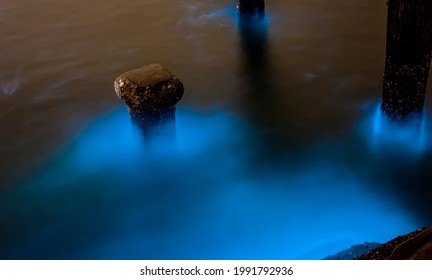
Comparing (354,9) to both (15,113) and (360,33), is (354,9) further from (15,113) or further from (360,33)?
(15,113)

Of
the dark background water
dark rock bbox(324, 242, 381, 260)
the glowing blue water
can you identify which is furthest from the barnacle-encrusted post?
the glowing blue water

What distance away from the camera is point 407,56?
5.66 metres

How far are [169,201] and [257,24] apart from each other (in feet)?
18.0

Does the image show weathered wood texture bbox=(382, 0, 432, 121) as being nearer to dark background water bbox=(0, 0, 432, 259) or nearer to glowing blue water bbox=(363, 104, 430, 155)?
glowing blue water bbox=(363, 104, 430, 155)

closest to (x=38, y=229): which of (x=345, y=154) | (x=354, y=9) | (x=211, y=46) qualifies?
(x=345, y=154)

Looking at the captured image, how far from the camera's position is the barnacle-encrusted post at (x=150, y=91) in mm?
5770

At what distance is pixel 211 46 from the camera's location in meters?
9.84

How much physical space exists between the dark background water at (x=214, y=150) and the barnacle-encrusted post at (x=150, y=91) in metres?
0.55

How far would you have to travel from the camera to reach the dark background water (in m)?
5.59

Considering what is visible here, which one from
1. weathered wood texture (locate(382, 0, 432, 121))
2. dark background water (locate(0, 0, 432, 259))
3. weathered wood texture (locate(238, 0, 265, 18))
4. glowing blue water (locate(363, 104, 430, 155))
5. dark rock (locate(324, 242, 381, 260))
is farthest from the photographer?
weathered wood texture (locate(238, 0, 265, 18))

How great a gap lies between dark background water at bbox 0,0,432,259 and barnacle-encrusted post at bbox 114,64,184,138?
55 cm

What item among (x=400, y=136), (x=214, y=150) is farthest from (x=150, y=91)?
(x=400, y=136)

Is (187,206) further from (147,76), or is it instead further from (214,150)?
(147,76)

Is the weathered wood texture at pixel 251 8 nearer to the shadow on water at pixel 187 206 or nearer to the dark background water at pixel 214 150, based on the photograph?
the dark background water at pixel 214 150
